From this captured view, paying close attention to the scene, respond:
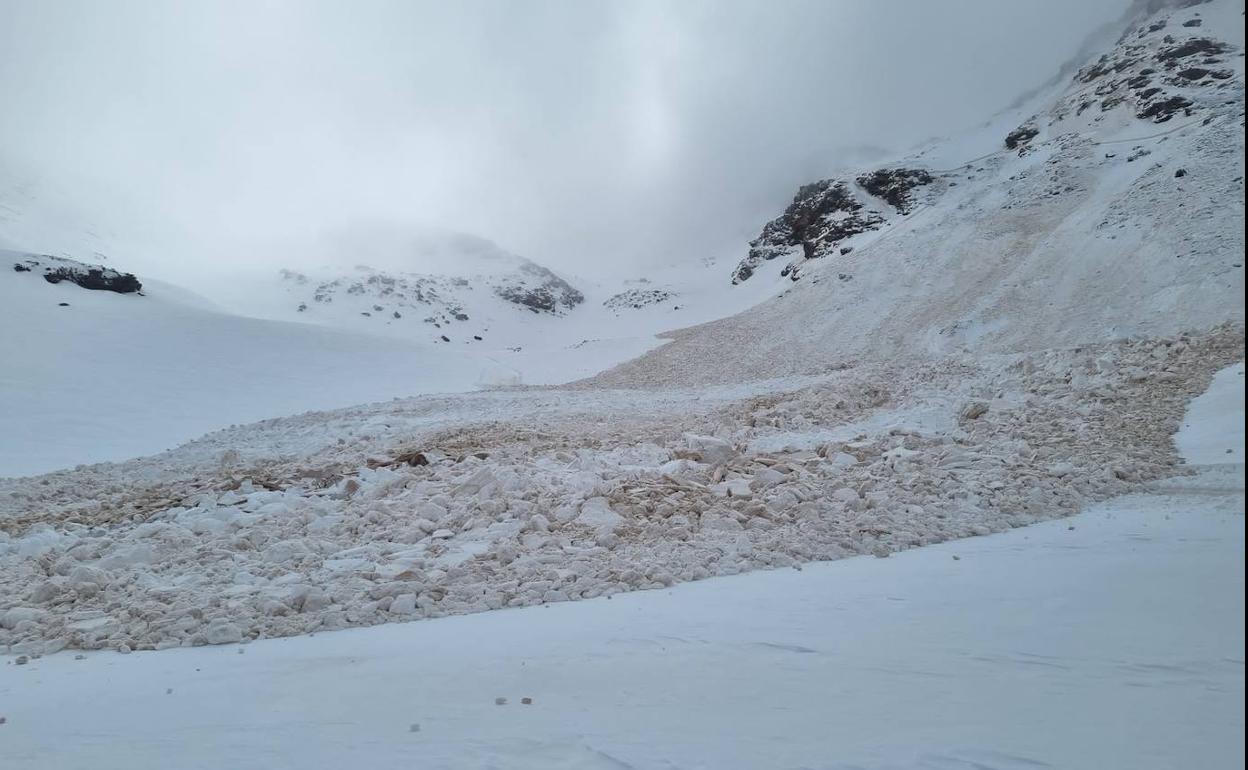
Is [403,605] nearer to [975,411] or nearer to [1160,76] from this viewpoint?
[975,411]

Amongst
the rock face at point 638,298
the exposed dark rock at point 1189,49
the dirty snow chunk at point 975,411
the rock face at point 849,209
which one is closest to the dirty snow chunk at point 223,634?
the dirty snow chunk at point 975,411

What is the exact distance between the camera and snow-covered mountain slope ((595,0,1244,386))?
65.5ft

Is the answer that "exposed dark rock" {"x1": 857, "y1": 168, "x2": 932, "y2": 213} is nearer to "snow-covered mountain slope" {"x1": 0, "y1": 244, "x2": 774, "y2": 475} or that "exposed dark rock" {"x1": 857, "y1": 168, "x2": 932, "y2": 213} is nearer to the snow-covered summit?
the snow-covered summit

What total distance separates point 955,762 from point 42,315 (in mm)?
35059

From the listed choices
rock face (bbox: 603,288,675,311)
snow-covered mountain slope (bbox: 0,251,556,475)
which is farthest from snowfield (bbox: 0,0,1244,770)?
rock face (bbox: 603,288,675,311)

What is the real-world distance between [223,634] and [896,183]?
60877 millimetres

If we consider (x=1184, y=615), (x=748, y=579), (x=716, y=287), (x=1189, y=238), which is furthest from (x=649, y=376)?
(x=716, y=287)

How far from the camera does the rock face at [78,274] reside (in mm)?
31453

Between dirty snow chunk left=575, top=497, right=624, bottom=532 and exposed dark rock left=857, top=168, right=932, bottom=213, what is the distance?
52.3 metres

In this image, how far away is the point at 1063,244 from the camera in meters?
25.6

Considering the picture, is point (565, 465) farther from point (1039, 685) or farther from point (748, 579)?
point (1039, 685)

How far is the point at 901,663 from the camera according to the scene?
311cm

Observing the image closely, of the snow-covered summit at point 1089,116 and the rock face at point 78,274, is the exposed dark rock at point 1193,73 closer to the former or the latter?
the snow-covered summit at point 1089,116

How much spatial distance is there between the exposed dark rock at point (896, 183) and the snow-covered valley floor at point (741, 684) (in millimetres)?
53853
